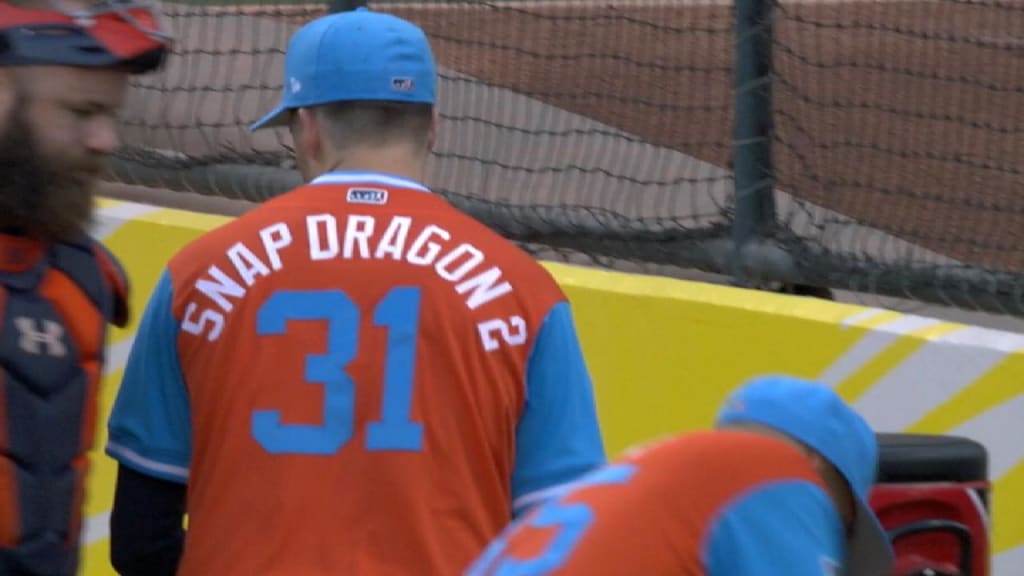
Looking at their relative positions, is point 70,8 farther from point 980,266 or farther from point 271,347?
point 980,266

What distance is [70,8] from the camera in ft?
8.48

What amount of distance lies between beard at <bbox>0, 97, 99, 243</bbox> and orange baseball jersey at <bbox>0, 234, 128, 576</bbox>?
0.12 ft

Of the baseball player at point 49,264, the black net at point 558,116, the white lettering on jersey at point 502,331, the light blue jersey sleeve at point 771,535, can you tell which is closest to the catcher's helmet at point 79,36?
the baseball player at point 49,264

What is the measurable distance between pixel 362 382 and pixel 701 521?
0.83 meters

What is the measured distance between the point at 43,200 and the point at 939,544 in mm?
1596

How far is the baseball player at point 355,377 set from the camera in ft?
9.14

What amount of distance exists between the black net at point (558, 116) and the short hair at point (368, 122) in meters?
2.00

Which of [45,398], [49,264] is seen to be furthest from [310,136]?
[45,398]

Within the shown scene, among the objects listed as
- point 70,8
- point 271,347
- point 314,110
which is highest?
point 70,8

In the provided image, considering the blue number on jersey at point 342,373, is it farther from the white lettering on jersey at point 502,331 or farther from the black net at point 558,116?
the black net at point 558,116

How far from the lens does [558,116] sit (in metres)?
5.29

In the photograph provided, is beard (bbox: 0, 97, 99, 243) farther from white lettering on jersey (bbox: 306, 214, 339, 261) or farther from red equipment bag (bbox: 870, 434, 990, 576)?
red equipment bag (bbox: 870, 434, 990, 576)

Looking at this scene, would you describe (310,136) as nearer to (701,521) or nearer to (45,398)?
(45,398)

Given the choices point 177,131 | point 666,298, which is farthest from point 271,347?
point 177,131
